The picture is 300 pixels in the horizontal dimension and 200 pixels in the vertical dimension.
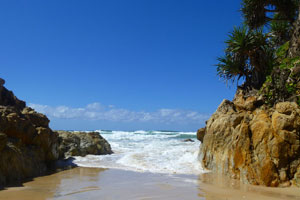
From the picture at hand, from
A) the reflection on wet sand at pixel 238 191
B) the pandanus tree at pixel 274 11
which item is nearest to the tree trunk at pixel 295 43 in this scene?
the pandanus tree at pixel 274 11

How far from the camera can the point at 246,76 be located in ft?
33.1

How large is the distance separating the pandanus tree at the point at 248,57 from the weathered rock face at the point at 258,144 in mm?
2254

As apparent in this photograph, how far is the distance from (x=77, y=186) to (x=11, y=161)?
1.89 metres

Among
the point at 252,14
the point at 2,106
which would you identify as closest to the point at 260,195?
the point at 2,106

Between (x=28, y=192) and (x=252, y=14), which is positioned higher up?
(x=252, y=14)

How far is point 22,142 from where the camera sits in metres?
7.07

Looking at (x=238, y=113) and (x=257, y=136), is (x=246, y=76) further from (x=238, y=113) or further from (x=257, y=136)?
(x=257, y=136)

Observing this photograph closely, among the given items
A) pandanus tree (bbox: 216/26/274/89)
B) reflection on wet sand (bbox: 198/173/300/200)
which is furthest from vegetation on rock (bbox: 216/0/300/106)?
reflection on wet sand (bbox: 198/173/300/200)

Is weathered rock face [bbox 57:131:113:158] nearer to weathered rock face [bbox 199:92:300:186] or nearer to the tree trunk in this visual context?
weathered rock face [bbox 199:92:300:186]

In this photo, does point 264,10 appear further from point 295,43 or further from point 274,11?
point 295,43

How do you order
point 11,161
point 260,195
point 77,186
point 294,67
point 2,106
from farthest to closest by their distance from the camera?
point 294,67 → point 2,106 → point 11,161 → point 77,186 → point 260,195

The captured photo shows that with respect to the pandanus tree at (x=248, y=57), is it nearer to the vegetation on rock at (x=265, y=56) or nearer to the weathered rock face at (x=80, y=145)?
the vegetation on rock at (x=265, y=56)

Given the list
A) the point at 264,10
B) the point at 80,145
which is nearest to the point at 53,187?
the point at 80,145

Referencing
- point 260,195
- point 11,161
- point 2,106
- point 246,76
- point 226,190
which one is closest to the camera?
point 260,195
